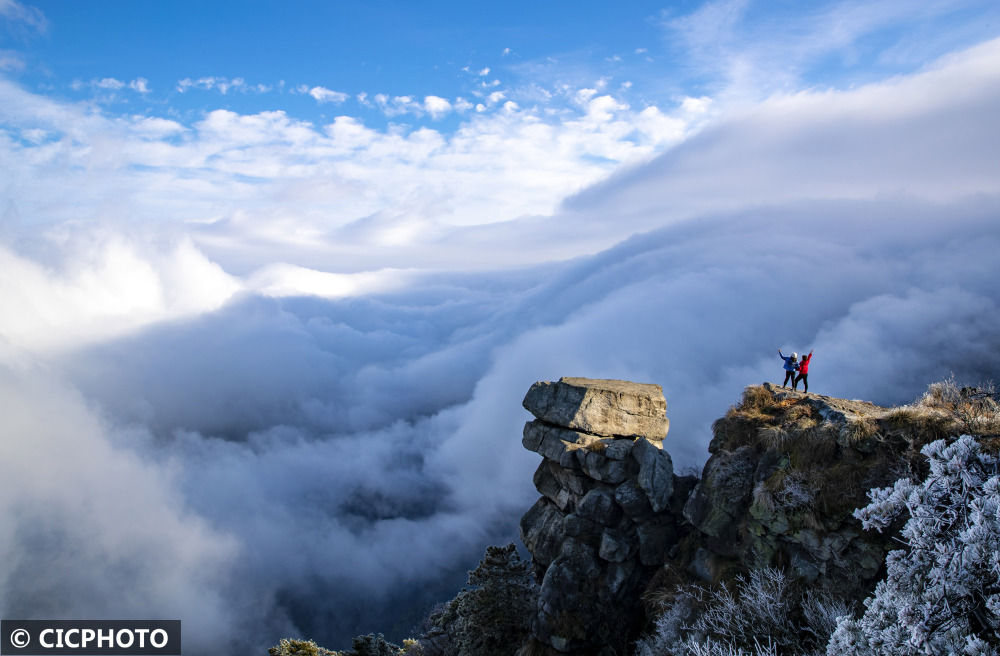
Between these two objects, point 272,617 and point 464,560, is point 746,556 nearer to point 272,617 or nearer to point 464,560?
point 464,560

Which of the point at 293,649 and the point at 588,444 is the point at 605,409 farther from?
the point at 293,649

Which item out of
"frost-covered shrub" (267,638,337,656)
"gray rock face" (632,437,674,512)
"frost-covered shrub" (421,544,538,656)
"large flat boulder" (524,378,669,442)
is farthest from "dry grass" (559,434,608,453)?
"frost-covered shrub" (267,638,337,656)

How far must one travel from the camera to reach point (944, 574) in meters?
11.5

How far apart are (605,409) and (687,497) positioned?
214 inches

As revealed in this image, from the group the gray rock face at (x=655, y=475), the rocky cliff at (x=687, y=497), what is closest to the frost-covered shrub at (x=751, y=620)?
the rocky cliff at (x=687, y=497)

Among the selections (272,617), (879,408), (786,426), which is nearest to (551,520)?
(786,426)

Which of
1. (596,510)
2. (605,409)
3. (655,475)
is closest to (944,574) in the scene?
(655,475)

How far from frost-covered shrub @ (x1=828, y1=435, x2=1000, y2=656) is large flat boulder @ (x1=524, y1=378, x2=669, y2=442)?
13.1 m

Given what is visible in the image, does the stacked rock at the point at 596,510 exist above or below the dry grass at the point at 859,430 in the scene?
below

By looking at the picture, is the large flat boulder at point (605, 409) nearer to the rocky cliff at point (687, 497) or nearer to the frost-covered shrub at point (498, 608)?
the rocky cliff at point (687, 497)

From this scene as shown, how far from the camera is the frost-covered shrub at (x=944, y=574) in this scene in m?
11.0

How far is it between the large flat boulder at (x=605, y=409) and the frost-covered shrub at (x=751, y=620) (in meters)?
8.35

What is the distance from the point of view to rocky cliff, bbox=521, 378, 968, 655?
1667cm

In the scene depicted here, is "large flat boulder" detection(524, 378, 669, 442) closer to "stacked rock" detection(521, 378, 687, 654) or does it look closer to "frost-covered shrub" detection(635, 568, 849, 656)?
"stacked rock" detection(521, 378, 687, 654)
